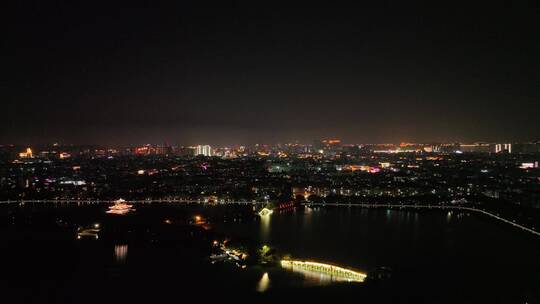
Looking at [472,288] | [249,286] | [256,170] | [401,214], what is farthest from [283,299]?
[256,170]

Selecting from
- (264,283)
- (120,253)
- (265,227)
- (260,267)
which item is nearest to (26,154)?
(265,227)

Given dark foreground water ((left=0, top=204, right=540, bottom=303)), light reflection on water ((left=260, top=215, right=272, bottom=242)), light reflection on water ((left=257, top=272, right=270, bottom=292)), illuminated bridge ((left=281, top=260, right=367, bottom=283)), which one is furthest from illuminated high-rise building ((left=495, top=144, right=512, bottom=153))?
light reflection on water ((left=257, top=272, right=270, bottom=292))

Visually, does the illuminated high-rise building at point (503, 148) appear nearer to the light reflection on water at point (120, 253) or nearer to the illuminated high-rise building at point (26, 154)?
the illuminated high-rise building at point (26, 154)

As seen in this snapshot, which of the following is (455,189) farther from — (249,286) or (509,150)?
(509,150)

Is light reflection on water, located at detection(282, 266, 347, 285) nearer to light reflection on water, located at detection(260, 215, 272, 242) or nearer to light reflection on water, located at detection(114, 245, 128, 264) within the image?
light reflection on water, located at detection(260, 215, 272, 242)

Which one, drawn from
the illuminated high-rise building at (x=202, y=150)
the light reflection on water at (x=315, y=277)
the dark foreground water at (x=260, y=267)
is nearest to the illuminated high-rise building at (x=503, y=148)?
the illuminated high-rise building at (x=202, y=150)
